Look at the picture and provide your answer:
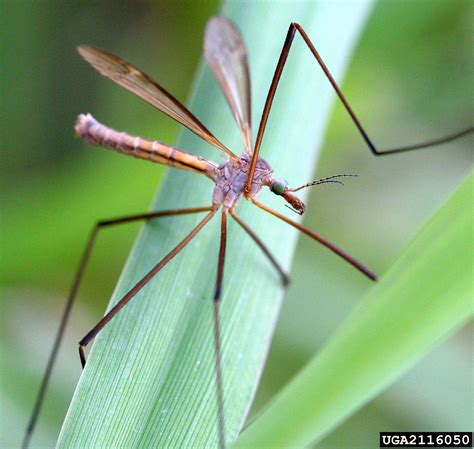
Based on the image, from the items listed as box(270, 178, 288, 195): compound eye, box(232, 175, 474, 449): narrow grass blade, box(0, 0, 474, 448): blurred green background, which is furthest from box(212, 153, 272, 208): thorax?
box(232, 175, 474, 449): narrow grass blade

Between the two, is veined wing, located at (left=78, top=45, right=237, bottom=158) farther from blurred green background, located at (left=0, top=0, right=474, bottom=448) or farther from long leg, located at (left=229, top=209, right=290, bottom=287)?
blurred green background, located at (left=0, top=0, right=474, bottom=448)

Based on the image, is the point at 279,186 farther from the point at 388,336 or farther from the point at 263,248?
the point at 388,336

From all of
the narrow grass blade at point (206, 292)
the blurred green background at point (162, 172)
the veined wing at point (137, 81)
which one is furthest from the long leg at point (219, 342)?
the blurred green background at point (162, 172)

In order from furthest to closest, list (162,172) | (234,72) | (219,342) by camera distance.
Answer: (162,172)
(234,72)
(219,342)

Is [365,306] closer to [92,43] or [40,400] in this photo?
[40,400]

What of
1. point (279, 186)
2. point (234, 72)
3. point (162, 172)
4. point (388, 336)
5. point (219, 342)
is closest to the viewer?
point (388, 336)

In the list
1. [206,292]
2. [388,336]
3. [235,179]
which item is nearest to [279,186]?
[235,179]
